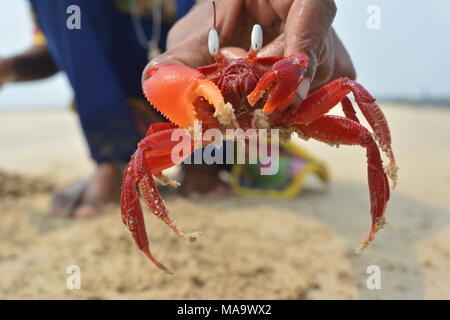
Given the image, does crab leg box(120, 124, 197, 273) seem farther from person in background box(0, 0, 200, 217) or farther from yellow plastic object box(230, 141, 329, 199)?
yellow plastic object box(230, 141, 329, 199)

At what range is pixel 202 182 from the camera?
2893 millimetres

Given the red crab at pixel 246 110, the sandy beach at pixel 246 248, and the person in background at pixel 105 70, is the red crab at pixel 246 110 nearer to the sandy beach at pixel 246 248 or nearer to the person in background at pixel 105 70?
the sandy beach at pixel 246 248

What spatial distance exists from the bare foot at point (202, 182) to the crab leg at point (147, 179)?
1658 mm

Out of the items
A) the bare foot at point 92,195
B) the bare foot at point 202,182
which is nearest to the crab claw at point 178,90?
the bare foot at point 92,195

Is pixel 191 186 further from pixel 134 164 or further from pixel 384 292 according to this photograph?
pixel 134 164

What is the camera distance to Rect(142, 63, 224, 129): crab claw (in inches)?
37.3

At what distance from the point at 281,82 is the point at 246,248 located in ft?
3.85

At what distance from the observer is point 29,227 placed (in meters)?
2.47

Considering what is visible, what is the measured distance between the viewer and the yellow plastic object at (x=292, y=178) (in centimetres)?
287

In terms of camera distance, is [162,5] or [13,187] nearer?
[162,5]
